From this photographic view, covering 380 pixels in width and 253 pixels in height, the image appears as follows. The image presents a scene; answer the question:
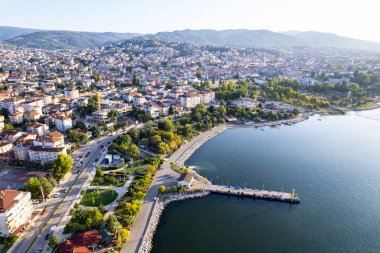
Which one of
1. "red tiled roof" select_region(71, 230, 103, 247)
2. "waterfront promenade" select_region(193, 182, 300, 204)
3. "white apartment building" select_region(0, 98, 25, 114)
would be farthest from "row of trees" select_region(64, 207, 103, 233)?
"white apartment building" select_region(0, 98, 25, 114)

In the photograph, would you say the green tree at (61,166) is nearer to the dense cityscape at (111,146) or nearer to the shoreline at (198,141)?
the dense cityscape at (111,146)

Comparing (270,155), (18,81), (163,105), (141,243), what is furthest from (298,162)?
(18,81)

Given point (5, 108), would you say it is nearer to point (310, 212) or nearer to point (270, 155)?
point (270, 155)

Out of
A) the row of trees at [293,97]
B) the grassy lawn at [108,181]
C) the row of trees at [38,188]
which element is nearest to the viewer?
the row of trees at [38,188]

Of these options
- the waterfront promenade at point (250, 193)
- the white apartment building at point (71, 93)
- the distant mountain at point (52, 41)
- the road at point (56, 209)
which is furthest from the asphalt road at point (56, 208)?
the distant mountain at point (52, 41)

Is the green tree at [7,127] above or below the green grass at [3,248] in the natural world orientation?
above

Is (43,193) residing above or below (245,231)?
above
